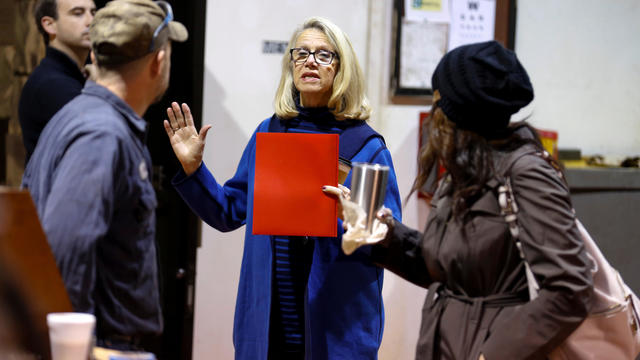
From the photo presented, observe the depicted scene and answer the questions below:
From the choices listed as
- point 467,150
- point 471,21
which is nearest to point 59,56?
point 467,150

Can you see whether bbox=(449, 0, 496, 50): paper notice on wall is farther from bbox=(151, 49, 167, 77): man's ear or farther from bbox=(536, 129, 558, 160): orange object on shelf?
bbox=(151, 49, 167, 77): man's ear

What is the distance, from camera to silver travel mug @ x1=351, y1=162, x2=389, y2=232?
1.76 metres

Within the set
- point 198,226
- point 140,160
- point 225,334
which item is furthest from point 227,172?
point 140,160

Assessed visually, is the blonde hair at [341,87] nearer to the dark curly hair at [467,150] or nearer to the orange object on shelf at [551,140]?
the dark curly hair at [467,150]

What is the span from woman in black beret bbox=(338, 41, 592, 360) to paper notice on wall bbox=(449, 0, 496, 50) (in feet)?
6.85

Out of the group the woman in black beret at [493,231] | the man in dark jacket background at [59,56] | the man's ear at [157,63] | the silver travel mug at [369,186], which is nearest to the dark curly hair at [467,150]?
the woman in black beret at [493,231]

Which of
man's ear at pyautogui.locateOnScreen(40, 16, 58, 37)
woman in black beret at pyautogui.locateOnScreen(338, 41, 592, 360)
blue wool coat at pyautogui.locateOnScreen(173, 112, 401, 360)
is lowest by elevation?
blue wool coat at pyautogui.locateOnScreen(173, 112, 401, 360)

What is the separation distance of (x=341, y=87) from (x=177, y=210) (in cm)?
151

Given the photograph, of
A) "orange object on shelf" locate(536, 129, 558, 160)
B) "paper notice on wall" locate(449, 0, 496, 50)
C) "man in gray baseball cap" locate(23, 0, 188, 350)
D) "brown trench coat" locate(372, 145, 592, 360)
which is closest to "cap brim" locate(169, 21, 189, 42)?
"man in gray baseball cap" locate(23, 0, 188, 350)

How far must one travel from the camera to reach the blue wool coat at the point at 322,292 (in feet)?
7.76

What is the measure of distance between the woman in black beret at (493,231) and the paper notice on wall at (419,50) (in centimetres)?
197

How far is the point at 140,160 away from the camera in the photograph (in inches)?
61.3

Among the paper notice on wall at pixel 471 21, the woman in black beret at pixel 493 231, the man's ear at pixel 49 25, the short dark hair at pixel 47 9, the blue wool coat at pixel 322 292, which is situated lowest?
the blue wool coat at pixel 322 292

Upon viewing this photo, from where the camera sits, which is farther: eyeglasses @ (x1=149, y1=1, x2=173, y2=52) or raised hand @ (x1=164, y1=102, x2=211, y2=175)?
raised hand @ (x1=164, y1=102, x2=211, y2=175)
